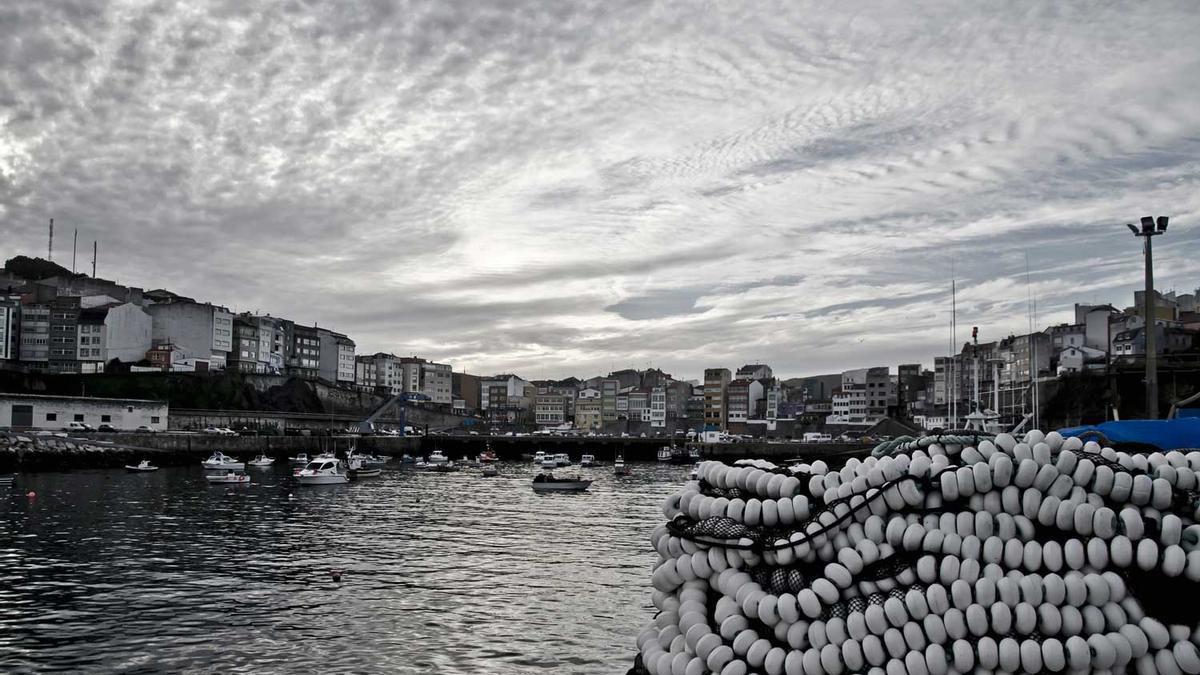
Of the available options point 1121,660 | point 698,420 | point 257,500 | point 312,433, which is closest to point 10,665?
point 1121,660

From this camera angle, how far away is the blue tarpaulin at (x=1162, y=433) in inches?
407

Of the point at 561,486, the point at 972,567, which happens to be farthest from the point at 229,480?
the point at 972,567

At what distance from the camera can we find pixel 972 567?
7156mm

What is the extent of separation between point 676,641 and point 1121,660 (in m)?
3.58

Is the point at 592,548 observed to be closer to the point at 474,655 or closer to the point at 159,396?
the point at 474,655

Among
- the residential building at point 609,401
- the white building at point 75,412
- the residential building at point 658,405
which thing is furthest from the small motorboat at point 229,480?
the residential building at point 609,401

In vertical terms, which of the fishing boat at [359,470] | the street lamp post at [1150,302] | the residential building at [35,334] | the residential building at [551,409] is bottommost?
the fishing boat at [359,470]

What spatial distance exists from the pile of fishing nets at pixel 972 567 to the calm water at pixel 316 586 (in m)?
6.77

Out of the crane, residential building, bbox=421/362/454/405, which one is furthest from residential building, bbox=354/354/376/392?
the crane

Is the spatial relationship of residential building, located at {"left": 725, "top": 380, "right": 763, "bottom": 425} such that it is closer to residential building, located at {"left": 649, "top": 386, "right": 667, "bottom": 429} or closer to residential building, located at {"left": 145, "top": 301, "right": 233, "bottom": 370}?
residential building, located at {"left": 649, "top": 386, "right": 667, "bottom": 429}

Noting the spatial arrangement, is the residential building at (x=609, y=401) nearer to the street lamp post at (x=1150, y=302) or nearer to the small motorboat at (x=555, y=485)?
→ the small motorboat at (x=555, y=485)

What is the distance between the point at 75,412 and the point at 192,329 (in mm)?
54883

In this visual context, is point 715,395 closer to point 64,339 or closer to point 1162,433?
point 64,339

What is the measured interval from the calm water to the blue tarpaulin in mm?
7597
